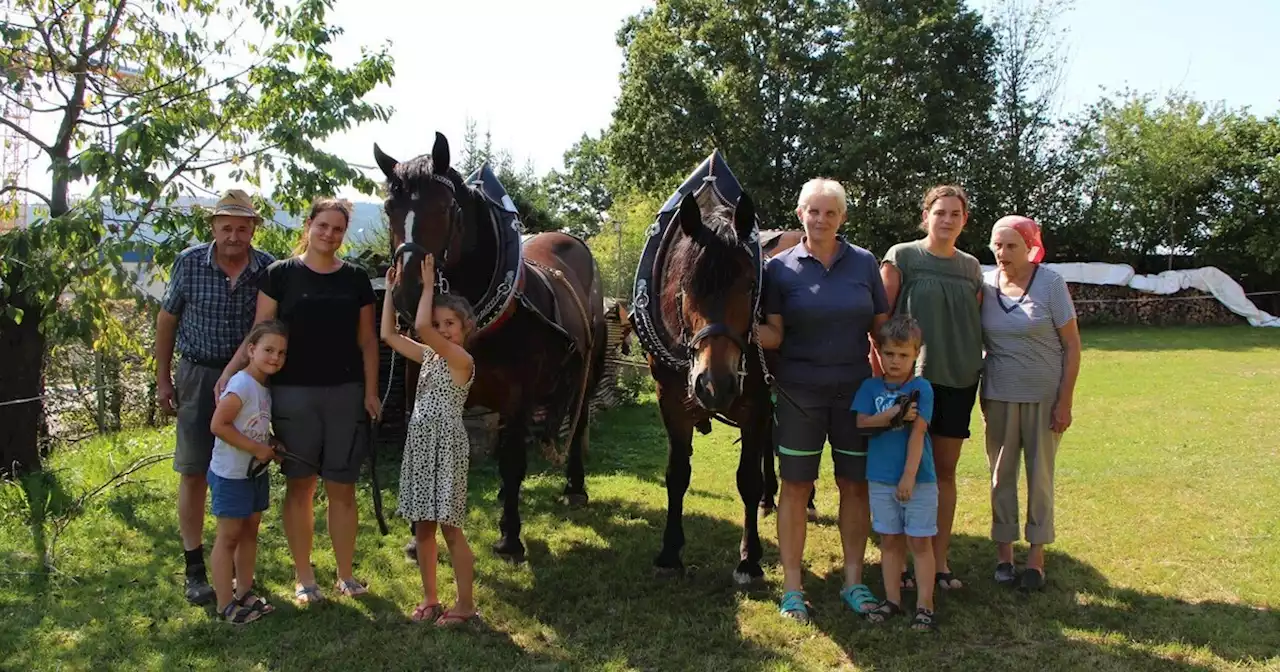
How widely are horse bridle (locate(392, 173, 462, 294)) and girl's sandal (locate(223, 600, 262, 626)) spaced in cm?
159

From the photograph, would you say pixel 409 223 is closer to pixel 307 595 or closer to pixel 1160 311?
pixel 307 595

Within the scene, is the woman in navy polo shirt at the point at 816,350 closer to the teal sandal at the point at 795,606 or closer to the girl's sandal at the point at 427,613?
the teal sandal at the point at 795,606

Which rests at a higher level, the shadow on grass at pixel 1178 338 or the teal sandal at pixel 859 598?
the shadow on grass at pixel 1178 338

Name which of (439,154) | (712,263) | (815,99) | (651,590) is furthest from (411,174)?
(815,99)

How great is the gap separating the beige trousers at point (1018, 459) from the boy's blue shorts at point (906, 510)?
63 cm

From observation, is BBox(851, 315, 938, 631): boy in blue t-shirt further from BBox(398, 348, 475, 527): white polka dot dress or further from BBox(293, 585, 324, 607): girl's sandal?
BBox(293, 585, 324, 607): girl's sandal

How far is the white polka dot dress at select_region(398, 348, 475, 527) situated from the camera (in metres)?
3.16

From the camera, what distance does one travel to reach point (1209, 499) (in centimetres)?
512

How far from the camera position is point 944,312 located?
140 inches

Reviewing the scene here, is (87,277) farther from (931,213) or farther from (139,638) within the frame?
(931,213)

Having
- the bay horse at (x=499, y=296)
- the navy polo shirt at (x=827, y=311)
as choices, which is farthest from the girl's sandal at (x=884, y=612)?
the bay horse at (x=499, y=296)

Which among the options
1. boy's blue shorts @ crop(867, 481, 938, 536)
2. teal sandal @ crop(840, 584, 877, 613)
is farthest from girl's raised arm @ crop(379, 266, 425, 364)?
teal sandal @ crop(840, 584, 877, 613)

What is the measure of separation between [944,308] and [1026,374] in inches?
20.4

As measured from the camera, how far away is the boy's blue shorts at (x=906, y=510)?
3307mm
